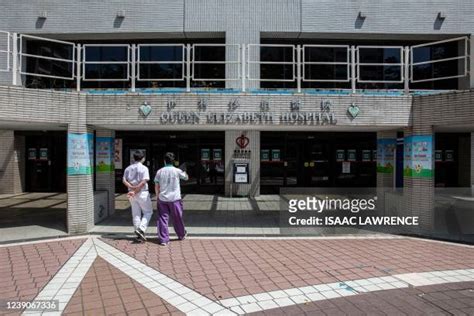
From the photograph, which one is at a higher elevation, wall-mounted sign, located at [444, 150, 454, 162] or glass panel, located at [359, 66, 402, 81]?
glass panel, located at [359, 66, 402, 81]

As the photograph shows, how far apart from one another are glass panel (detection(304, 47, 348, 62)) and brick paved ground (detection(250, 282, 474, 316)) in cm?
1316

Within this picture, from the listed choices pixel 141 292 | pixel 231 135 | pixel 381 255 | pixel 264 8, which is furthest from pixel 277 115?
pixel 264 8

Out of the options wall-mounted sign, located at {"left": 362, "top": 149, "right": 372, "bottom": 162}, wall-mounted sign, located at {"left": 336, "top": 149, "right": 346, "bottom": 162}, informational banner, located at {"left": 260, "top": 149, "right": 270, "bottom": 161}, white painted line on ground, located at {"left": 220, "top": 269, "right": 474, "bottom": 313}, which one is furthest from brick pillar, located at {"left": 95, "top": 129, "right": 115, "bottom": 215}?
wall-mounted sign, located at {"left": 362, "top": 149, "right": 372, "bottom": 162}

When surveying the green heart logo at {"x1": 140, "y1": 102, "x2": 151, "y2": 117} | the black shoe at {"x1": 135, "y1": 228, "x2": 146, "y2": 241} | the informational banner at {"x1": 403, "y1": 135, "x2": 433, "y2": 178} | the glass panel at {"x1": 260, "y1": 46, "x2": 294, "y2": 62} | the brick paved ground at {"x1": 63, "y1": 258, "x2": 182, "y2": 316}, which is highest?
the glass panel at {"x1": 260, "y1": 46, "x2": 294, "y2": 62}

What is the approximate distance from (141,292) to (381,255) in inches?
169

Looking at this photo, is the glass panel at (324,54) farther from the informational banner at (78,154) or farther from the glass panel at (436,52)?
the informational banner at (78,154)

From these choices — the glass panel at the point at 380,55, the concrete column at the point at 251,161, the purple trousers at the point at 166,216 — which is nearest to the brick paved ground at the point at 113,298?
the purple trousers at the point at 166,216

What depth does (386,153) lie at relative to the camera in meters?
11.4

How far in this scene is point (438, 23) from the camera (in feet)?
51.5

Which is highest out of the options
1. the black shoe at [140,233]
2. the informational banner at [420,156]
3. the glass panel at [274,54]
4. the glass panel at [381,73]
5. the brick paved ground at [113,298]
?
the glass panel at [274,54]

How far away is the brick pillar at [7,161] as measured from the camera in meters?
16.4

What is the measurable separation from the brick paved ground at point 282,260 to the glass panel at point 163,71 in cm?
1030

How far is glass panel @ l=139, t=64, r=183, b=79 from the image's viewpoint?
16.6m

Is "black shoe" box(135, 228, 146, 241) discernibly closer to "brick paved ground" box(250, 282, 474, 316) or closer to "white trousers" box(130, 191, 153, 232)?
"white trousers" box(130, 191, 153, 232)
